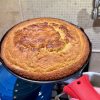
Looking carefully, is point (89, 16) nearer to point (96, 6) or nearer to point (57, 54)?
point (96, 6)

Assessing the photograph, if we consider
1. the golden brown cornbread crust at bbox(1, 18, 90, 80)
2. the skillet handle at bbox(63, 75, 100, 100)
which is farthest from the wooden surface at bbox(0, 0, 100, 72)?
the skillet handle at bbox(63, 75, 100, 100)

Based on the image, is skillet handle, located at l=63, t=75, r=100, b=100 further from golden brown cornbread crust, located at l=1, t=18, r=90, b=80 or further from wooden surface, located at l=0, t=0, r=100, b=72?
wooden surface, located at l=0, t=0, r=100, b=72

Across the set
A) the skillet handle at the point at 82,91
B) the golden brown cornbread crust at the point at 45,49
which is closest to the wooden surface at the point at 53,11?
the golden brown cornbread crust at the point at 45,49

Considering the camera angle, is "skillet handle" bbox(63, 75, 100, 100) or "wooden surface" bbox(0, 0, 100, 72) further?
"wooden surface" bbox(0, 0, 100, 72)

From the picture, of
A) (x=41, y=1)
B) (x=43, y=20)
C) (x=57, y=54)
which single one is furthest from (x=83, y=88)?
(x=41, y=1)

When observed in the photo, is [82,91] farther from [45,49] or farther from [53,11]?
[53,11]

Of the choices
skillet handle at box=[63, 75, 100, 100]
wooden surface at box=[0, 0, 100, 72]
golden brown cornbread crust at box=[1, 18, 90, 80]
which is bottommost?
skillet handle at box=[63, 75, 100, 100]

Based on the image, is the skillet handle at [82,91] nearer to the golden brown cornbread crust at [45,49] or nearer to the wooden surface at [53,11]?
the golden brown cornbread crust at [45,49]
